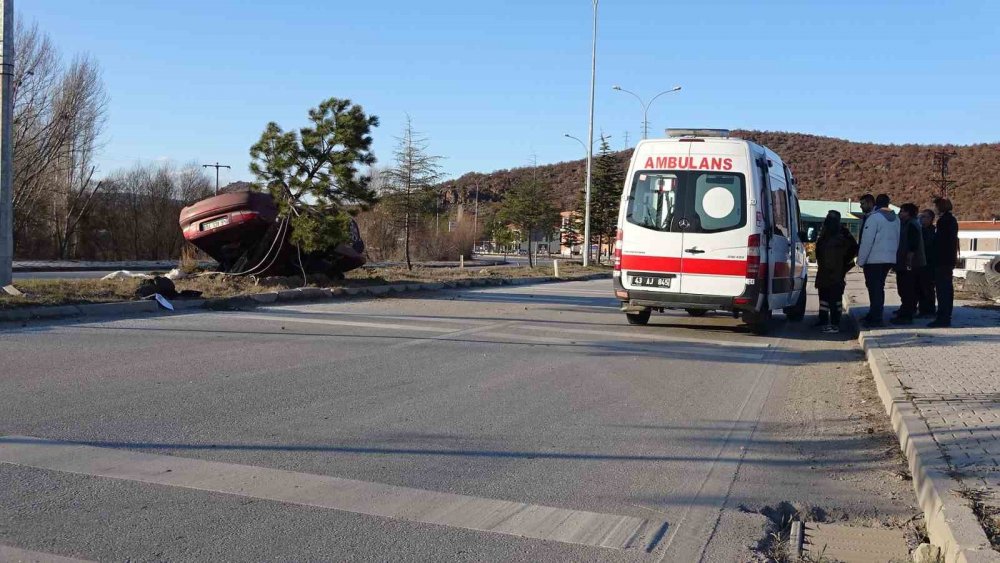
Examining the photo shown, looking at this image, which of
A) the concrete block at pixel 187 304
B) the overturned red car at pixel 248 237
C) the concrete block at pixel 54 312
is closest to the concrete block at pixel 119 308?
the concrete block at pixel 54 312

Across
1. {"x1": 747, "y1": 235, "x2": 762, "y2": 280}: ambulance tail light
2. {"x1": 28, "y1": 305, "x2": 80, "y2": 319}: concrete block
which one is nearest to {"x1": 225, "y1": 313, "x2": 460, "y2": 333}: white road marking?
{"x1": 28, "y1": 305, "x2": 80, "y2": 319}: concrete block

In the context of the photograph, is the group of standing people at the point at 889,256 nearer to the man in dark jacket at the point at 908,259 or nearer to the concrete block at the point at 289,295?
the man in dark jacket at the point at 908,259

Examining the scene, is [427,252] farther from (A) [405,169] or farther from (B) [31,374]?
(B) [31,374]

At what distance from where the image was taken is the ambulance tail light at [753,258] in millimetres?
12359

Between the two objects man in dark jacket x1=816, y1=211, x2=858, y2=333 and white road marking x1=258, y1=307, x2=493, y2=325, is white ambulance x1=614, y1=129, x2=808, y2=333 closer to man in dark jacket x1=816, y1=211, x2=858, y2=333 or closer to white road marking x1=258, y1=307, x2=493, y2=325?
man in dark jacket x1=816, y1=211, x2=858, y2=333

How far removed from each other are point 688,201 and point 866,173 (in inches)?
3768

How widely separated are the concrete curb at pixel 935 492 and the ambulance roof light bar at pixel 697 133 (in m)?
6.15

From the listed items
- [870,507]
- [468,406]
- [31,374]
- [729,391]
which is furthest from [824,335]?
[31,374]

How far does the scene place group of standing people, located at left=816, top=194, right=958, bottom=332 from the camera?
A: 13.3 meters

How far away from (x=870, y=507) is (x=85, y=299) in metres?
12.2

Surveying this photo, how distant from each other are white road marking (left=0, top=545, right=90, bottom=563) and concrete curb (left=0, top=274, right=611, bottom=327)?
8882mm

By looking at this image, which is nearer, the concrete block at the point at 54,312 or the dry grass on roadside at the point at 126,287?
the concrete block at the point at 54,312

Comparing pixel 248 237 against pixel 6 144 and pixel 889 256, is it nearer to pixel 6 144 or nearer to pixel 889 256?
pixel 6 144

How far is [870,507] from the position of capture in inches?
201
